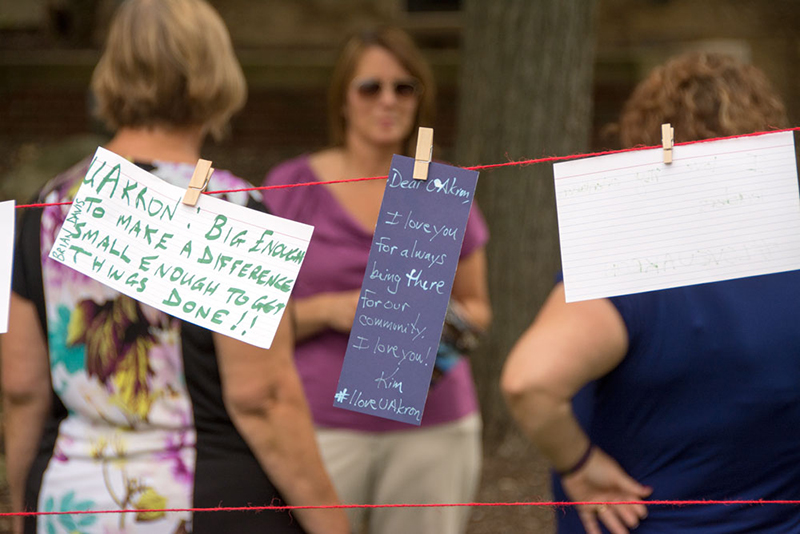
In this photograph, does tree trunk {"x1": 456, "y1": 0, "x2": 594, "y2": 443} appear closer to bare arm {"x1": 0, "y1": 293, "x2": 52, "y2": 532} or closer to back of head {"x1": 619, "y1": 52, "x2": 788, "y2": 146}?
back of head {"x1": 619, "y1": 52, "x2": 788, "y2": 146}

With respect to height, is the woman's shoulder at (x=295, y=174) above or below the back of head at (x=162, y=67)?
below

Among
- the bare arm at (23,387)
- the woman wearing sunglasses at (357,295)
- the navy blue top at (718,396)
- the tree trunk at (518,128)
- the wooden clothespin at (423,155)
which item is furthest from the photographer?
the tree trunk at (518,128)

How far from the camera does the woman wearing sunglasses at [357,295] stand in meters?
2.54

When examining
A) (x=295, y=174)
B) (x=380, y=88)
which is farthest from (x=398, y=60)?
(x=295, y=174)

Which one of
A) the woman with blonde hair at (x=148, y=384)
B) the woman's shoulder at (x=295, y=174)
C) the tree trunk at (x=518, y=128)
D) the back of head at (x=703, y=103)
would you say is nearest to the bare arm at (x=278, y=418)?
the woman with blonde hair at (x=148, y=384)

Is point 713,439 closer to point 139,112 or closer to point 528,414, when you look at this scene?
point 528,414

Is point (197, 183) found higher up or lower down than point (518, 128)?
lower down

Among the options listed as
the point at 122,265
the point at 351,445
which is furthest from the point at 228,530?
the point at 351,445

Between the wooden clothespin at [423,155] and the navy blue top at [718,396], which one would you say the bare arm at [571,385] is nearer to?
the navy blue top at [718,396]

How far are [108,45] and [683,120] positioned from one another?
123 centimetres

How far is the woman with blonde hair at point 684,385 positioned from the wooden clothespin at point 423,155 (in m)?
0.43

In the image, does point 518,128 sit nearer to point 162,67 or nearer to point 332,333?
point 332,333

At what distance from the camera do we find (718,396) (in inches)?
63.2

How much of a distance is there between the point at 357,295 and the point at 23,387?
3.42ft
